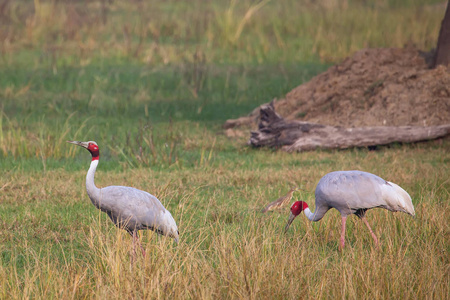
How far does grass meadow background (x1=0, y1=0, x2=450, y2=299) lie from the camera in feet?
15.9

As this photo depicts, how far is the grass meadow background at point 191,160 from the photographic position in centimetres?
486

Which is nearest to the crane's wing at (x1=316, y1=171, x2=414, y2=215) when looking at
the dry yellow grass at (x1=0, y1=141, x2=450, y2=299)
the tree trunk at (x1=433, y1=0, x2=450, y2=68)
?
the dry yellow grass at (x1=0, y1=141, x2=450, y2=299)

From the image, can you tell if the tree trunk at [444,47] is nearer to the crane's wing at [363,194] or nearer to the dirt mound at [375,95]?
the dirt mound at [375,95]

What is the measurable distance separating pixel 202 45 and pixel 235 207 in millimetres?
11342

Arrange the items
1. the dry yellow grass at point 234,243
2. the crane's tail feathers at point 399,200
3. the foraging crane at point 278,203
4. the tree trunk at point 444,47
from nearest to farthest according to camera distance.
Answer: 1. the dry yellow grass at point 234,243
2. the crane's tail feathers at point 399,200
3. the foraging crane at point 278,203
4. the tree trunk at point 444,47

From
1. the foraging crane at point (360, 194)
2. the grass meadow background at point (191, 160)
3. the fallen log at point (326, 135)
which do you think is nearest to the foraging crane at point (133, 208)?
the grass meadow background at point (191, 160)

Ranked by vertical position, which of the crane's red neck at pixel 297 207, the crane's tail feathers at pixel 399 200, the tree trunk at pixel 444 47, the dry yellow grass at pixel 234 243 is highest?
the tree trunk at pixel 444 47

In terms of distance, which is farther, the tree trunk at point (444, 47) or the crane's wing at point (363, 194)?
the tree trunk at point (444, 47)

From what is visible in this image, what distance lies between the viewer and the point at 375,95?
11.9 metres

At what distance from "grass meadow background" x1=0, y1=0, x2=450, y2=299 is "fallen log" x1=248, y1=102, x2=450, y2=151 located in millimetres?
200

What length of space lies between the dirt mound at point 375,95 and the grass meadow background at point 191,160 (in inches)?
31.7

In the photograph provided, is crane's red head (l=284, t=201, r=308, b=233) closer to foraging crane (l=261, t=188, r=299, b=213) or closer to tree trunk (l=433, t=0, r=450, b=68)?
foraging crane (l=261, t=188, r=299, b=213)

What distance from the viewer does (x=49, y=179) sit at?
852cm

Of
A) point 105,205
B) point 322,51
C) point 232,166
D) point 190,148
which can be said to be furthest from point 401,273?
point 322,51
